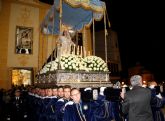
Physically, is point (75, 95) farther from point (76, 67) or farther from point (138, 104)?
point (76, 67)

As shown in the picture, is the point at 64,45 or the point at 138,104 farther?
the point at 64,45

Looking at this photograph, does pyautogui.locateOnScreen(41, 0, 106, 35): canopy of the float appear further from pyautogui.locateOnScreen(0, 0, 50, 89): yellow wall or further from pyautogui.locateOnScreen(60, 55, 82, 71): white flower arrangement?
pyautogui.locateOnScreen(0, 0, 50, 89): yellow wall

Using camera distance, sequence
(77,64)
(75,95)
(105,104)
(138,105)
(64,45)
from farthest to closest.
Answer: (64,45), (77,64), (105,104), (75,95), (138,105)

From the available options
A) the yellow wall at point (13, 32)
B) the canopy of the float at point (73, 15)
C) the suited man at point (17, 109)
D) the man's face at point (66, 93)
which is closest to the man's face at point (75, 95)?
the man's face at point (66, 93)

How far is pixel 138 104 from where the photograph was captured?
4.15 m

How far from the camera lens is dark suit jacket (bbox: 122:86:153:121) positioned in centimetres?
415

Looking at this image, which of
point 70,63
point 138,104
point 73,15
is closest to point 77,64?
point 70,63

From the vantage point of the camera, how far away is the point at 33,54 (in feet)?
58.6

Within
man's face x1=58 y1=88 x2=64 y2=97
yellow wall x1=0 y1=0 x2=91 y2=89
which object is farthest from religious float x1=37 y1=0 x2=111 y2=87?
yellow wall x1=0 y1=0 x2=91 y2=89

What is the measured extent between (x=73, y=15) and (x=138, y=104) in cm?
803

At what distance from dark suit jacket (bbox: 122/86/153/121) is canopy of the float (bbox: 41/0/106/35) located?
5.84 metres

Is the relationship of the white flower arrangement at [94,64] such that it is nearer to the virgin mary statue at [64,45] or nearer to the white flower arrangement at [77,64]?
the white flower arrangement at [77,64]

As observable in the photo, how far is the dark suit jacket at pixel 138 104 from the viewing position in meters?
4.15

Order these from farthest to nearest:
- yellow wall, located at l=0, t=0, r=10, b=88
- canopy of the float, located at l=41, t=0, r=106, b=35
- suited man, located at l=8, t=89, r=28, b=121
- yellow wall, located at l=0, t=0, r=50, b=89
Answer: yellow wall, located at l=0, t=0, r=50, b=89 → yellow wall, located at l=0, t=0, r=10, b=88 → canopy of the float, located at l=41, t=0, r=106, b=35 → suited man, located at l=8, t=89, r=28, b=121
